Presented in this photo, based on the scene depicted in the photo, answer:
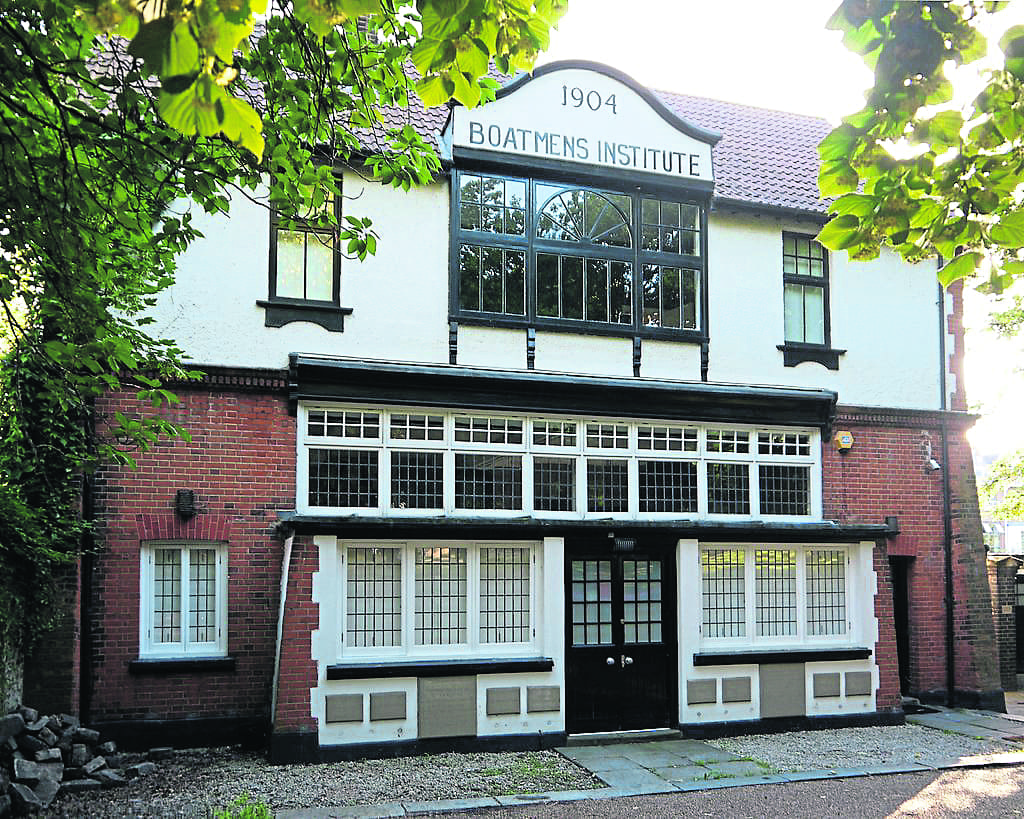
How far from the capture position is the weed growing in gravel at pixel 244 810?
782 centimetres

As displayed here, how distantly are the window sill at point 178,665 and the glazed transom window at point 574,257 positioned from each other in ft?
16.6

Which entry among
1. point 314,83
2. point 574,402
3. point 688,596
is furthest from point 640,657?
point 314,83

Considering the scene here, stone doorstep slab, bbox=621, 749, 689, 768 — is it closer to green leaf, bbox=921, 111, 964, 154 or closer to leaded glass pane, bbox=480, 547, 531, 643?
leaded glass pane, bbox=480, 547, 531, 643

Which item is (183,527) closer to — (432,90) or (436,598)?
(436,598)

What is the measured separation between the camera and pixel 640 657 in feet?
39.3

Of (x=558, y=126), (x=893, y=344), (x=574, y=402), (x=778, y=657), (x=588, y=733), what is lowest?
(x=588, y=733)

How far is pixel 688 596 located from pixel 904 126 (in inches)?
344

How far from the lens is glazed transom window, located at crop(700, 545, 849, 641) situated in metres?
12.5

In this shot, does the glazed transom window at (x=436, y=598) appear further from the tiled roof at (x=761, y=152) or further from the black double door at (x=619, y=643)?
the tiled roof at (x=761, y=152)

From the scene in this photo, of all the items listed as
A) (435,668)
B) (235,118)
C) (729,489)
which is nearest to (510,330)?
(729,489)

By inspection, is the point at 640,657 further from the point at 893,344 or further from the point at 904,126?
the point at 904,126

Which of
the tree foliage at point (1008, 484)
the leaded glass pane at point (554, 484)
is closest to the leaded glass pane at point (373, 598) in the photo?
the leaded glass pane at point (554, 484)

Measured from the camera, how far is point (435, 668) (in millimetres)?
10852

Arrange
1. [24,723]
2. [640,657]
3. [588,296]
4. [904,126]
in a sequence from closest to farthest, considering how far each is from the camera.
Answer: [904,126] → [24,723] → [640,657] → [588,296]
